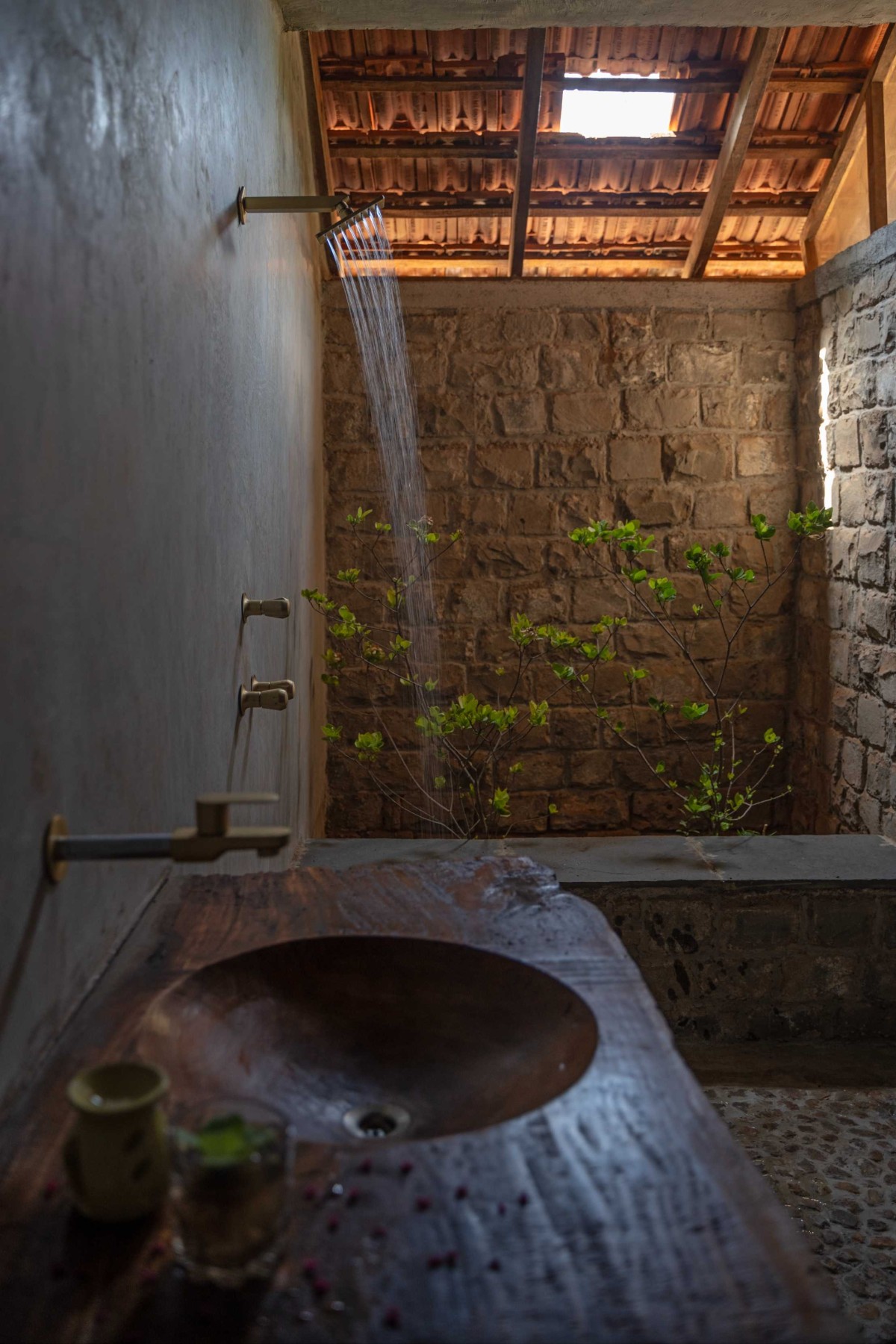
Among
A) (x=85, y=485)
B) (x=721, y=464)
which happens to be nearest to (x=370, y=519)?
(x=721, y=464)

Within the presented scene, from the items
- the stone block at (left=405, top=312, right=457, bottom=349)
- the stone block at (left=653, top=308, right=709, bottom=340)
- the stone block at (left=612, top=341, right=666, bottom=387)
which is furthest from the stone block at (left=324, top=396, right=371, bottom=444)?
the stone block at (left=653, top=308, right=709, bottom=340)

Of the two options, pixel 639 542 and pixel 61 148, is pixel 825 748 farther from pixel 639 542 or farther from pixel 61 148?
pixel 61 148

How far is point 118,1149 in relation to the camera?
0.71 meters

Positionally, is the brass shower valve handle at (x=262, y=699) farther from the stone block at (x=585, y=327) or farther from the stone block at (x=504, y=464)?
the stone block at (x=585, y=327)

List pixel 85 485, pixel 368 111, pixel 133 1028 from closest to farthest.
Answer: pixel 133 1028 → pixel 85 485 → pixel 368 111

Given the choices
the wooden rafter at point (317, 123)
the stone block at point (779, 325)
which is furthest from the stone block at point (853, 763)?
the wooden rafter at point (317, 123)

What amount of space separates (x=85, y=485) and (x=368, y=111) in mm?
3117

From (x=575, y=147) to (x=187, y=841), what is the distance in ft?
11.3

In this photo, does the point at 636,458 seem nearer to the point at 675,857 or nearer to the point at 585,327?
the point at 585,327

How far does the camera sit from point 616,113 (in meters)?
3.73

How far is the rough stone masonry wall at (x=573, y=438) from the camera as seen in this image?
414cm

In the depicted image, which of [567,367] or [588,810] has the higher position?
[567,367]

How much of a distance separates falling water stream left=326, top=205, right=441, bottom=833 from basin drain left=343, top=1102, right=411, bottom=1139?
10.2ft

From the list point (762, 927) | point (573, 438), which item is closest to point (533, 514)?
point (573, 438)
